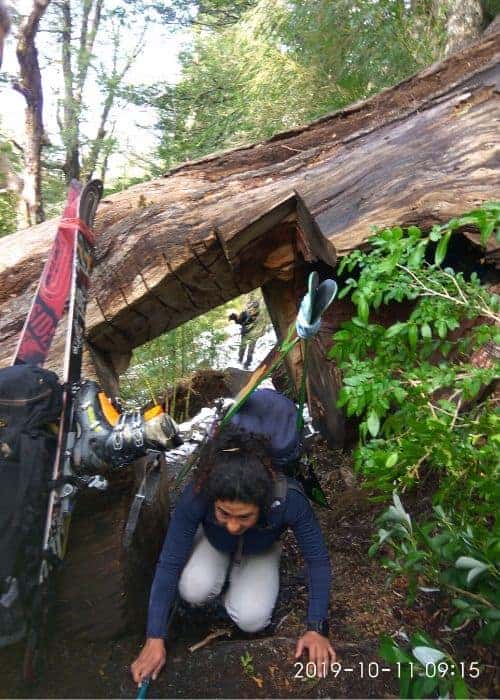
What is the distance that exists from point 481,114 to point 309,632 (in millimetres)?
2838

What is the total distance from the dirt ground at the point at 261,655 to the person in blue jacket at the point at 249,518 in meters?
0.08

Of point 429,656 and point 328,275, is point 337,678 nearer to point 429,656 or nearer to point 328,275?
point 429,656

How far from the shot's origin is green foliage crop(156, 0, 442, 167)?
5.33 meters

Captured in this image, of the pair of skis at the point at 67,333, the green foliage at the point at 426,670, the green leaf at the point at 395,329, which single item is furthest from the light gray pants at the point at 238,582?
the green leaf at the point at 395,329

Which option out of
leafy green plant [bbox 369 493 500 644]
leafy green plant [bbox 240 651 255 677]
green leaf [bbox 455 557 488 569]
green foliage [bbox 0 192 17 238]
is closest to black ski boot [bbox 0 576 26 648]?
leafy green plant [bbox 240 651 255 677]

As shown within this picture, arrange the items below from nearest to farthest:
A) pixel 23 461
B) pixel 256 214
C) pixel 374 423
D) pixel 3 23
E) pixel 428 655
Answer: pixel 428 655 < pixel 374 423 < pixel 3 23 < pixel 23 461 < pixel 256 214

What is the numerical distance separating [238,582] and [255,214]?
1.78m

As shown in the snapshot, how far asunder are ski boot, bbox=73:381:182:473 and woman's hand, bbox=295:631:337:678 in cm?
93

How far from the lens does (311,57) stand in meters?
5.84

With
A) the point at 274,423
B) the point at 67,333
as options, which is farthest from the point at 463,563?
the point at 67,333

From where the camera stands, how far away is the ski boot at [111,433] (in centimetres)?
174

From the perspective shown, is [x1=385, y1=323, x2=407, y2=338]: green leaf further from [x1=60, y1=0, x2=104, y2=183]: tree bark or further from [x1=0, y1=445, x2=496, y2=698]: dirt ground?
[x1=60, y1=0, x2=104, y2=183]: tree bark

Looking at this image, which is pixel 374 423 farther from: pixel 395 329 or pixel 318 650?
pixel 318 650

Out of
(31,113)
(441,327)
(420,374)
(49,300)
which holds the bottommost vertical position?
(420,374)
